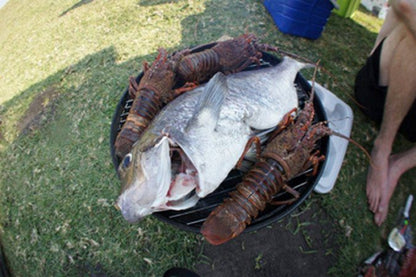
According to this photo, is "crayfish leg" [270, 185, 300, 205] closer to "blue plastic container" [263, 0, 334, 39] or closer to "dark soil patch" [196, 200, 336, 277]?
"dark soil patch" [196, 200, 336, 277]

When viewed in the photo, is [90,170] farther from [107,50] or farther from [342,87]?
[342,87]

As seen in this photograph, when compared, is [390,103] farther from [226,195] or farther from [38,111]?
[38,111]

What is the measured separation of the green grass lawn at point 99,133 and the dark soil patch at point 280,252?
179 mm

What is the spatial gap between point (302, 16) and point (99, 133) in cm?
429

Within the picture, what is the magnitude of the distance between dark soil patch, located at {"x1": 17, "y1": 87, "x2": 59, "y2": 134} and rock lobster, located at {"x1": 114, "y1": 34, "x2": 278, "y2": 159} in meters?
3.17

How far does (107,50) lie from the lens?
5.59m

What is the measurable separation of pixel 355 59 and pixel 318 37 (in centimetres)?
85

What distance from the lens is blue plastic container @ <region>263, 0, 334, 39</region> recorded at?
4.51 metres

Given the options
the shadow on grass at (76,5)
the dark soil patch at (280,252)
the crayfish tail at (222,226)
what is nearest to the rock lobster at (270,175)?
the crayfish tail at (222,226)

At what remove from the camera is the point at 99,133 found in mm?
4332

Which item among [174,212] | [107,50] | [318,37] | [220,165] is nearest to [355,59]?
[318,37]

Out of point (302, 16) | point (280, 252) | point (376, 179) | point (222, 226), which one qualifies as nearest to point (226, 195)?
point (222, 226)

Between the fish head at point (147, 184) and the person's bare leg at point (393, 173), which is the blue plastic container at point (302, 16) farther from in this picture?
the fish head at point (147, 184)

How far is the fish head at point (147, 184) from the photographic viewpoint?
1.79 m
